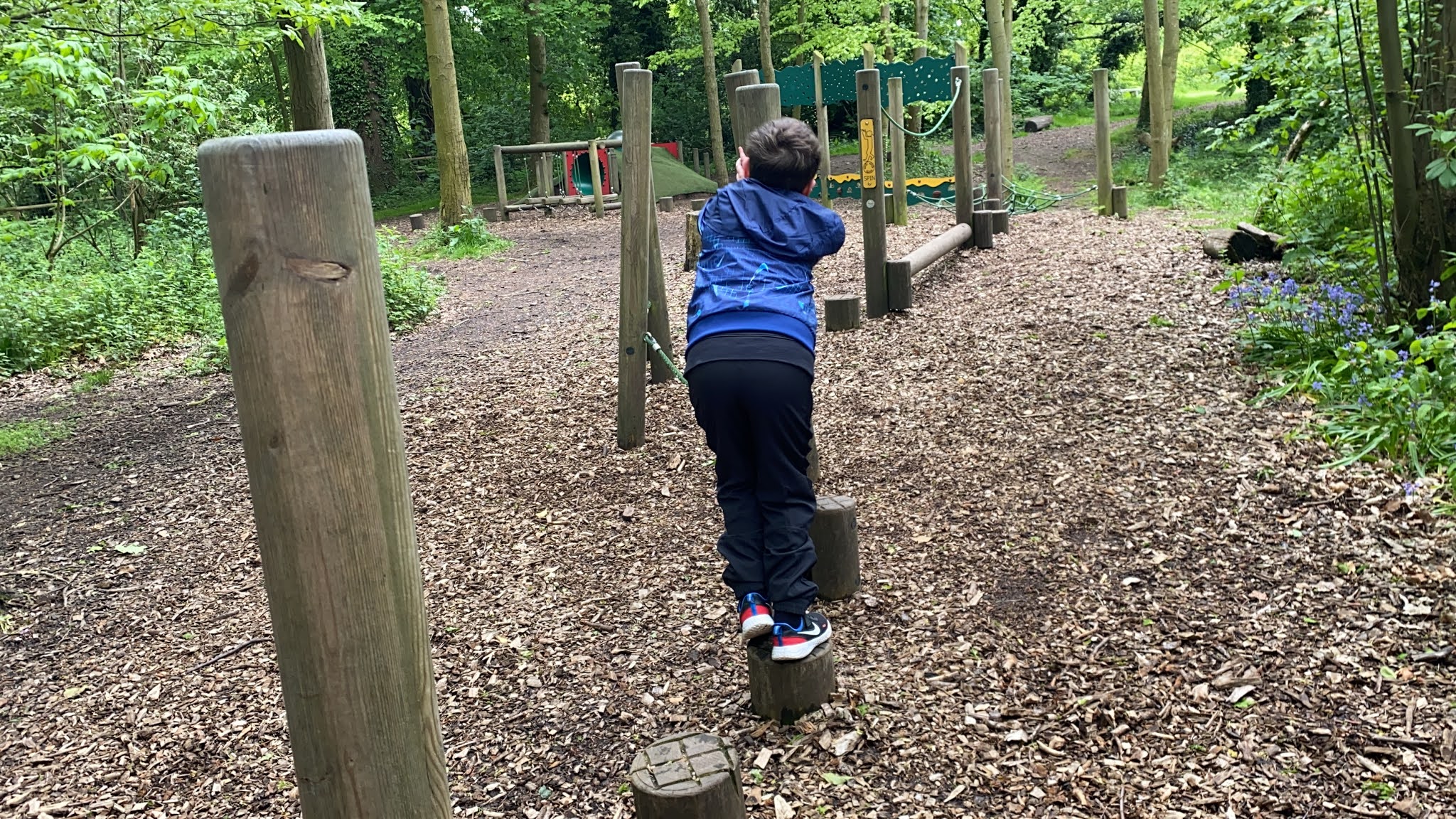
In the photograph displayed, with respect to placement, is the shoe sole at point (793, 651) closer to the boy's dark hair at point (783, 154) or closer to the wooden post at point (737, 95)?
the boy's dark hair at point (783, 154)

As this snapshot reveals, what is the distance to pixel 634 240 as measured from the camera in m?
5.07

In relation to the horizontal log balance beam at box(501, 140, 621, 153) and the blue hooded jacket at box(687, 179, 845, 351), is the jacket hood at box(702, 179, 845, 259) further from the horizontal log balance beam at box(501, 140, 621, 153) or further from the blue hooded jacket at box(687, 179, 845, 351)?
the horizontal log balance beam at box(501, 140, 621, 153)

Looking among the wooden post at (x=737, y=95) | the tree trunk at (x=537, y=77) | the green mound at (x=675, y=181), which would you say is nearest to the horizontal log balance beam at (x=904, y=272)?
the wooden post at (x=737, y=95)

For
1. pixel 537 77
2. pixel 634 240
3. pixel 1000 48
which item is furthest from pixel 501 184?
pixel 634 240

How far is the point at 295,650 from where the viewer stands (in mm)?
1501

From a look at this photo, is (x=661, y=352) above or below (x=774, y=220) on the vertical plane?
below

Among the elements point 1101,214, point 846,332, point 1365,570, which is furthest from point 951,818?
point 1101,214

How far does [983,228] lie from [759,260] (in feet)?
24.1

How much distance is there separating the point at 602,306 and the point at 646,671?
20.5 feet

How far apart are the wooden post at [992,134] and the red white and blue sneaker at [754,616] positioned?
879cm

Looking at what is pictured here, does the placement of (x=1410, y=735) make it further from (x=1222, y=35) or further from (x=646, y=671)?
(x=1222, y=35)

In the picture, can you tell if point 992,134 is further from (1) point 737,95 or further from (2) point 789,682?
(2) point 789,682

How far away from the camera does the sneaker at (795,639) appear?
299 cm

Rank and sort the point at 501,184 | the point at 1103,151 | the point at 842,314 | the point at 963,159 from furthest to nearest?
the point at 501,184 < the point at 1103,151 < the point at 963,159 < the point at 842,314
